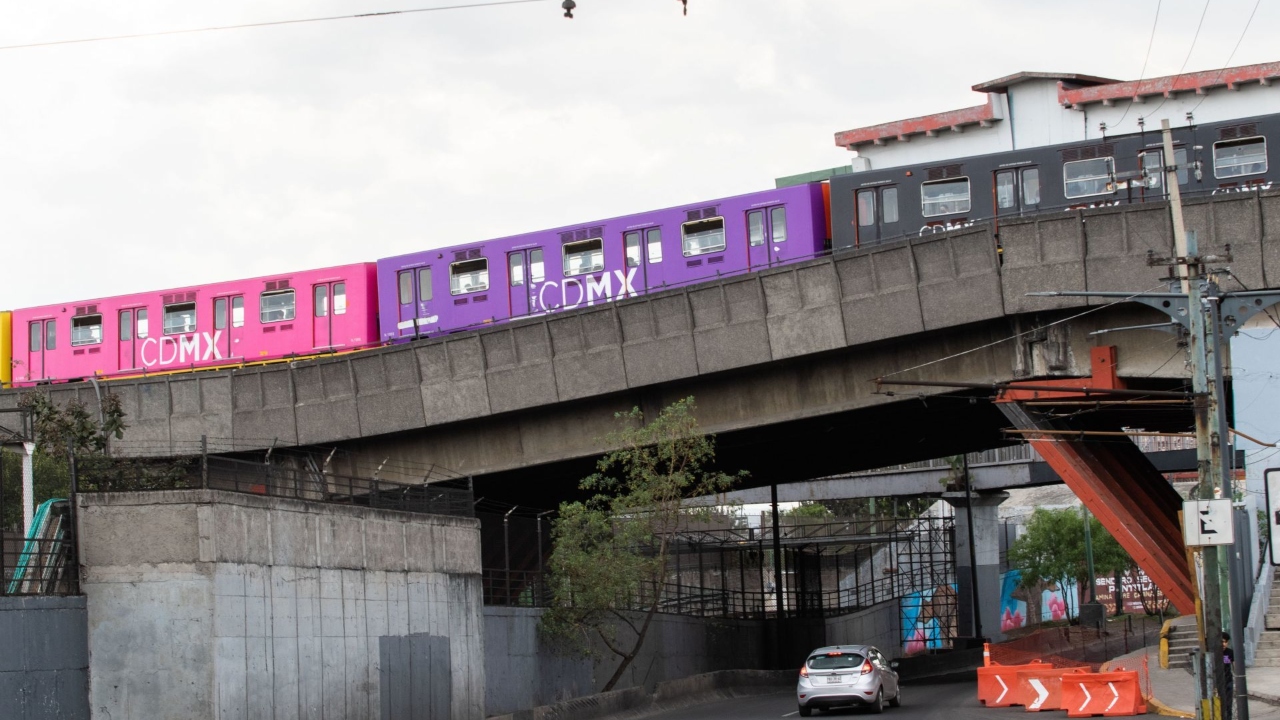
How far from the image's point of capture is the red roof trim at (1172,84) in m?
68.8

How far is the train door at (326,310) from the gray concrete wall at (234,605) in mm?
18314

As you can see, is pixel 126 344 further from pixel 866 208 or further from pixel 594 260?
pixel 866 208

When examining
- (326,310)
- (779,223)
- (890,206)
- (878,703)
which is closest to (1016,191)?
(890,206)

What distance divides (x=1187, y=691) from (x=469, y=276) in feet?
70.5

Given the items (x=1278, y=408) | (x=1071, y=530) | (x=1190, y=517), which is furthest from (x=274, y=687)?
(x=1071, y=530)

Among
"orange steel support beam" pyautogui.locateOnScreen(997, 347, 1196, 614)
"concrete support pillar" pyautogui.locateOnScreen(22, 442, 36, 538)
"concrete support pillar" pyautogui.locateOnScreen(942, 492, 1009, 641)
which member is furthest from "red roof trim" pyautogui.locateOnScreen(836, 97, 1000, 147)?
"concrete support pillar" pyautogui.locateOnScreen(22, 442, 36, 538)

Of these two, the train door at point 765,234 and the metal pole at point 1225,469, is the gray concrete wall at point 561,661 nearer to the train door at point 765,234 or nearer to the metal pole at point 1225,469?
the train door at point 765,234

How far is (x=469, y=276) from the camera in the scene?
40.8m

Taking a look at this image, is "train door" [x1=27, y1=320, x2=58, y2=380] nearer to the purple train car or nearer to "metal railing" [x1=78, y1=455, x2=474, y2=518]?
the purple train car

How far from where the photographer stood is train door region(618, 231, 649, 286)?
38.6 metres

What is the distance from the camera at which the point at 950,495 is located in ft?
224

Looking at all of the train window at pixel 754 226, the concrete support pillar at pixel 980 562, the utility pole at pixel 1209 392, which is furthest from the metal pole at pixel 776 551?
the utility pole at pixel 1209 392

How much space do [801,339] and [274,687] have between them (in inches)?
659

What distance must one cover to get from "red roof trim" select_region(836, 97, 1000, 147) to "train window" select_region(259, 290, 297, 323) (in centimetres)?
4695
